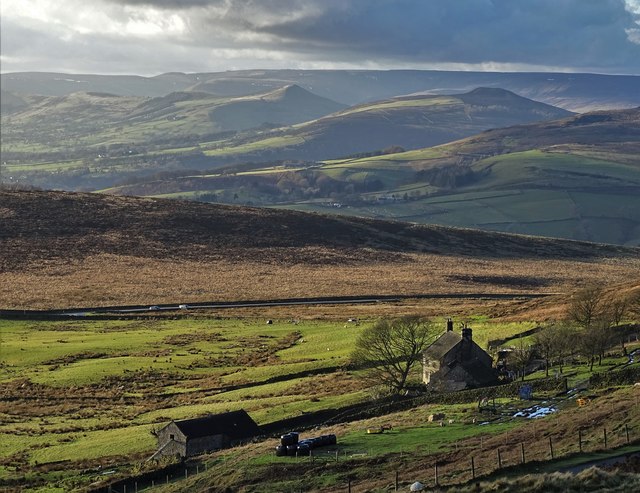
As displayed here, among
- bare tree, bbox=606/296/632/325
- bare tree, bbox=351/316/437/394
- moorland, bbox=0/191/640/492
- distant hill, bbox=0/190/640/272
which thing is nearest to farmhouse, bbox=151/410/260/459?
moorland, bbox=0/191/640/492

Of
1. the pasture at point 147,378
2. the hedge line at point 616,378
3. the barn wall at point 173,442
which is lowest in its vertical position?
the pasture at point 147,378

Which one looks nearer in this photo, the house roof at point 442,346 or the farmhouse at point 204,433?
the farmhouse at point 204,433

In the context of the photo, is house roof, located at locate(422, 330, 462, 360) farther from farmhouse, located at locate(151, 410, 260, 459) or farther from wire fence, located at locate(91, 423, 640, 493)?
wire fence, located at locate(91, 423, 640, 493)

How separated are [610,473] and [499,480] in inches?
144

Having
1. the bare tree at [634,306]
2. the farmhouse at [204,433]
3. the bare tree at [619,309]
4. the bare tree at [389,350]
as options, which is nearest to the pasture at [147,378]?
the bare tree at [389,350]

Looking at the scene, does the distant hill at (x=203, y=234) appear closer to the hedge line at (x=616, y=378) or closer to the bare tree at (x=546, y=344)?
the bare tree at (x=546, y=344)

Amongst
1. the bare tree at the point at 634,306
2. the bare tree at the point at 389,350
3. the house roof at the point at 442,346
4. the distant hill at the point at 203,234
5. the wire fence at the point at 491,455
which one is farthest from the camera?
the distant hill at the point at 203,234

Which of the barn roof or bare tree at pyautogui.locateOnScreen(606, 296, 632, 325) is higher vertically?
bare tree at pyautogui.locateOnScreen(606, 296, 632, 325)

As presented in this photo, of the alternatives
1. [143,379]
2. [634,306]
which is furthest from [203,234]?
[634,306]

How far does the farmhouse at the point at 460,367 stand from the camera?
63531 mm

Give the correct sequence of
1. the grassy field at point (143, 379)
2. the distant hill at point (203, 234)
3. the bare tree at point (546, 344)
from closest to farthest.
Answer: the grassy field at point (143, 379) → the bare tree at point (546, 344) → the distant hill at point (203, 234)

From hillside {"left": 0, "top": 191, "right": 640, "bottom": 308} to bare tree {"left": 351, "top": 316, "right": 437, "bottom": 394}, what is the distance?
61416mm

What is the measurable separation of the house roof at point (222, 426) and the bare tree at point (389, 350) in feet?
39.1

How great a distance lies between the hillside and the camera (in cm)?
13512
